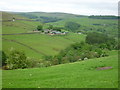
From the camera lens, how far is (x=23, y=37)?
476 ft

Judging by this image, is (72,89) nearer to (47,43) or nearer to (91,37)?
(47,43)

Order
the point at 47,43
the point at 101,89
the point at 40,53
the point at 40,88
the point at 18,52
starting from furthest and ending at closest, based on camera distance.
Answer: the point at 47,43, the point at 40,53, the point at 18,52, the point at 40,88, the point at 101,89

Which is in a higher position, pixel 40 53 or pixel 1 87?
pixel 1 87

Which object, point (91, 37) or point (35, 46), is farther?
point (91, 37)

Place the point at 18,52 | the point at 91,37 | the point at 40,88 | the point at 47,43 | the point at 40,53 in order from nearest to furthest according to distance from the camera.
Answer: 1. the point at 40,88
2. the point at 18,52
3. the point at 40,53
4. the point at 47,43
5. the point at 91,37

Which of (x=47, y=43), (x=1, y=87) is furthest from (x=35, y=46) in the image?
(x=1, y=87)

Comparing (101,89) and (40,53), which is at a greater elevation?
Answer: (101,89)

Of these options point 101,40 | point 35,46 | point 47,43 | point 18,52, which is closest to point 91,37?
point 101,40

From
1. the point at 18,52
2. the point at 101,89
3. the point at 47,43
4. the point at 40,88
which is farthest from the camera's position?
the point at 47,43

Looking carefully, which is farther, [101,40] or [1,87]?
[101,40]

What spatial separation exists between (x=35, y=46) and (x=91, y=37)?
2336 inches

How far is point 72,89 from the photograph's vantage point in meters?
18.5

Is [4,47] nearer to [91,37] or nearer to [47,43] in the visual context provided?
[47,43]

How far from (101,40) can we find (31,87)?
156785mm
